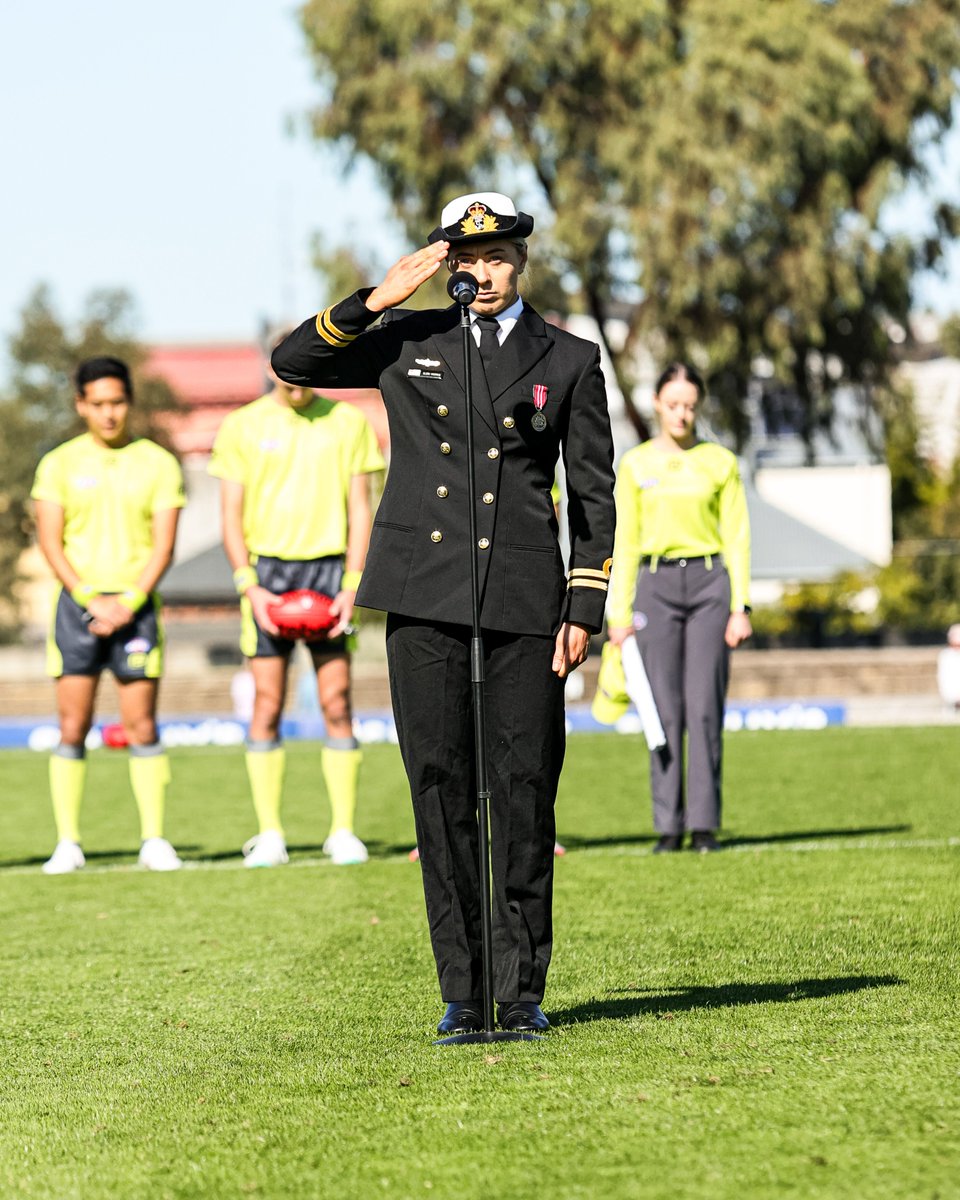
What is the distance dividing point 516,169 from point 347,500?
22.1m

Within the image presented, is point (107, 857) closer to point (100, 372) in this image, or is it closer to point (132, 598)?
point (132, 598)

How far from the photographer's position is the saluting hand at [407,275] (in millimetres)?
4785

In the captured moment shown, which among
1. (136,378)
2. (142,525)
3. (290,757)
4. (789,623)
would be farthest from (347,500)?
(136,378)

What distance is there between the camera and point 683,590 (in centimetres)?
949

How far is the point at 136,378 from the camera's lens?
1768 inches

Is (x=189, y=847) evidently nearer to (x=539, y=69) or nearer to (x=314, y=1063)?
(x=314, y=1063)

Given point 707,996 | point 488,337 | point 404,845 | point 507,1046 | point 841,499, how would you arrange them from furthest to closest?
1. point 841,499
2. point 404,845
3. point 707,996
4. point 488,337
5. point 507,1046

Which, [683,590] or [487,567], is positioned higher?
[487,567]

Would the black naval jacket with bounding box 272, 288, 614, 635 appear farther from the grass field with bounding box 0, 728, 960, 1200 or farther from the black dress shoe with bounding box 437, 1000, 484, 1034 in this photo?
the grass field with bounding box 0, 728, 960, 1200

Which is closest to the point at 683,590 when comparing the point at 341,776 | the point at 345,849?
the point at 341,776

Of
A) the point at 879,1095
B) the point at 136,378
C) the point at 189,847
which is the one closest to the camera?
the point at 879,1095

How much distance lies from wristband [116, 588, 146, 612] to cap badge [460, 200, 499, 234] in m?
4.98

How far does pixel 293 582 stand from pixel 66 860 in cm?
177

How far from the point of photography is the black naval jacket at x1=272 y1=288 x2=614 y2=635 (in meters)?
5.07
